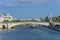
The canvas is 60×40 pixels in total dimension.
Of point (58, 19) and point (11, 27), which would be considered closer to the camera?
point (11, 27)

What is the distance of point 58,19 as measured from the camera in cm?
10375

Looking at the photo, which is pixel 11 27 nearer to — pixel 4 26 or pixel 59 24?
pixel 4 26

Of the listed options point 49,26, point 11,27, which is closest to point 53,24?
point 49,26

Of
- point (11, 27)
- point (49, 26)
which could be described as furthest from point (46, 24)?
point (11, 27)

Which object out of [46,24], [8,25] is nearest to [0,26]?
[8,25]

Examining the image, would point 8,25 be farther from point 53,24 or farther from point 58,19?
point 58,19

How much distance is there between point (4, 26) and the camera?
293 ft

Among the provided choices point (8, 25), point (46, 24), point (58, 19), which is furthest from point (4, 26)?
point (58, 19)

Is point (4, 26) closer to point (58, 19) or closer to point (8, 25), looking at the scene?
point (8, 25)

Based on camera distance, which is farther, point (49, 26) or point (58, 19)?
point (58, 19)

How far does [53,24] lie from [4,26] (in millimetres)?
13762

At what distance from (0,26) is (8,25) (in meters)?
2.44

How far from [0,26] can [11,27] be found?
3.48m

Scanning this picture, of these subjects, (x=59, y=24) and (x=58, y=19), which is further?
(x=58, y=19)
